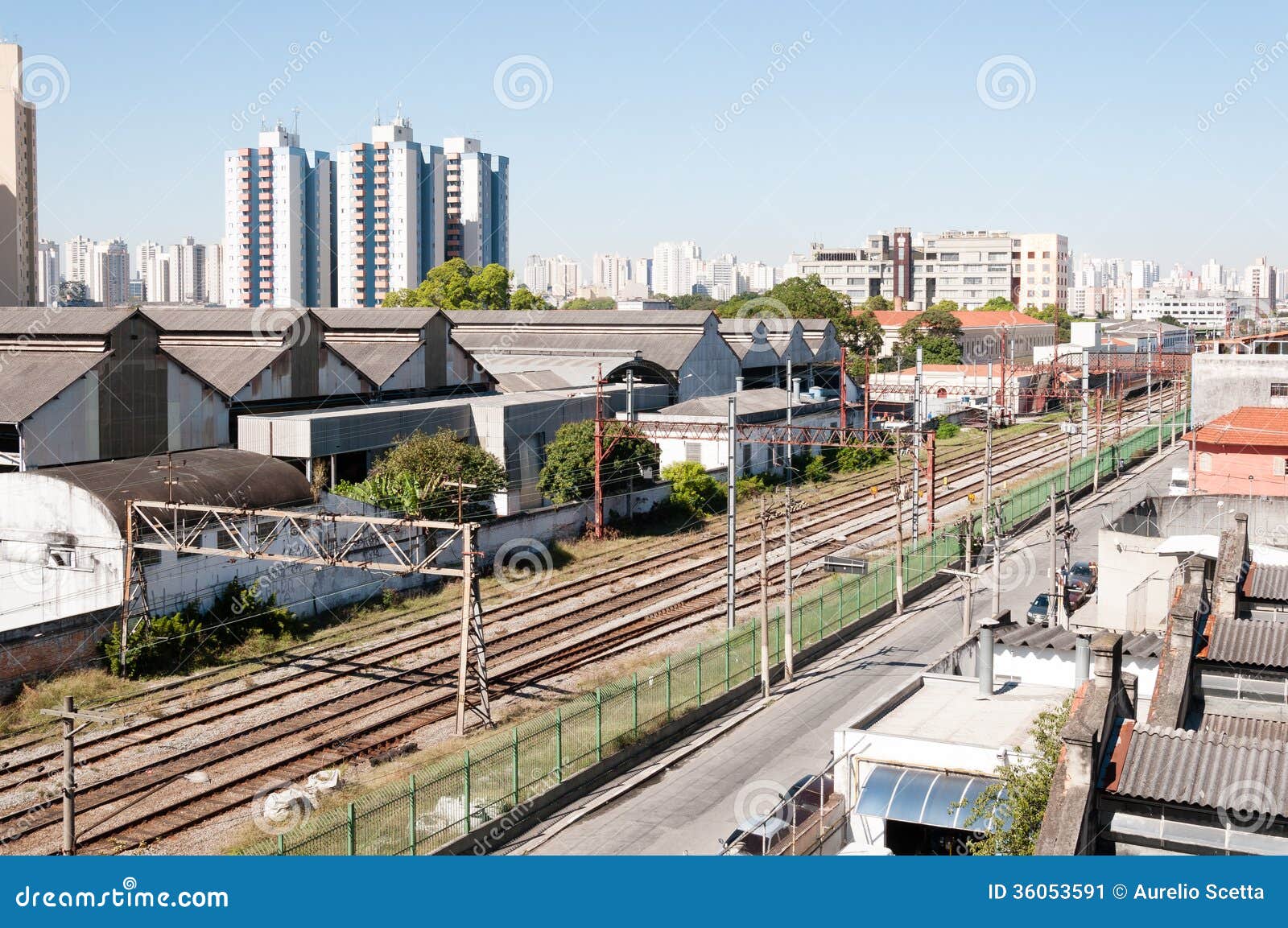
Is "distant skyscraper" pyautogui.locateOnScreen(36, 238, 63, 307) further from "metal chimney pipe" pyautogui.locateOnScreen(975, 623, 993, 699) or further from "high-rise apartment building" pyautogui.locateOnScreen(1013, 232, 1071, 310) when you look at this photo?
"metal chimney pipe" pyautogui.locateOnScreen(975, 623, 993, 699)

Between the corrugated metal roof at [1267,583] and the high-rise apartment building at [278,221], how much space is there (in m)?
117

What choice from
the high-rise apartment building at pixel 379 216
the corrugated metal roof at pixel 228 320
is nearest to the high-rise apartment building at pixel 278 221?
the high-rise apartment building at pixel 379 216

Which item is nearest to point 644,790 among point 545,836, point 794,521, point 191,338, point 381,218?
point 545,836

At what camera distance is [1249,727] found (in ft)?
45.0

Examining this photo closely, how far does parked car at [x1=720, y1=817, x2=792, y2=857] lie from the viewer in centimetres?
1655

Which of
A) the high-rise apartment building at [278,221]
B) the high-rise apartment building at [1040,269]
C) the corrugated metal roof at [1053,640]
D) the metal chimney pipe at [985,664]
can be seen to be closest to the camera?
the metal chimney pipe at [985,664]

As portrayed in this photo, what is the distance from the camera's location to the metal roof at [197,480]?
1150 inches

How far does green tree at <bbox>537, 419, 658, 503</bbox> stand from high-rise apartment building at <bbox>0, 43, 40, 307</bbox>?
170ft

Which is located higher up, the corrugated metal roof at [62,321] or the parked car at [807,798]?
the corrugated metal roof at [62,321]

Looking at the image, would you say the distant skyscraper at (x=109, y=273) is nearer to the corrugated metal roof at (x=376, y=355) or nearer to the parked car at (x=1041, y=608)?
the corrugated metal roof at (x=376, y=355)

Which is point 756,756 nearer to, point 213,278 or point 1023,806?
point 1023,806

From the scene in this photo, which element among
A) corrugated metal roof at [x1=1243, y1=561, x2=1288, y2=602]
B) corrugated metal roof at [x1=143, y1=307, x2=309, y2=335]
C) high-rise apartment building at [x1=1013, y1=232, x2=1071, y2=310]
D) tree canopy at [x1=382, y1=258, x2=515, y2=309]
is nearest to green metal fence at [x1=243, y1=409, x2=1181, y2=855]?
corrugated metal roof at [x1=1243, y1=561, x2=1288, y2=602]

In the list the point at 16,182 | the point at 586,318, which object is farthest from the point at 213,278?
the point at 586,318

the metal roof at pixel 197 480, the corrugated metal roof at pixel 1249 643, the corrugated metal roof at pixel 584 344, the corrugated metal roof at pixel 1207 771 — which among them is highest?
the corrugated metal roof at pixel 584 344
